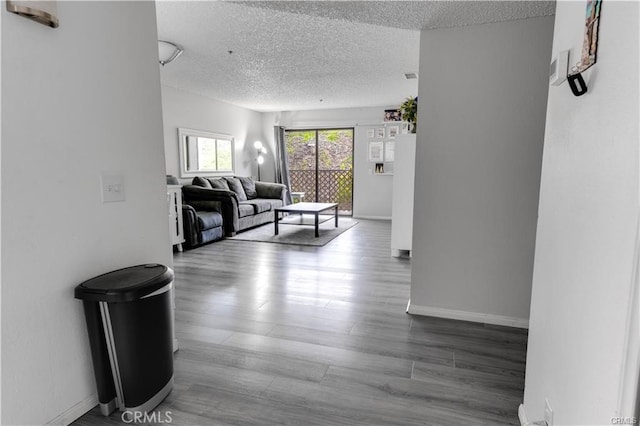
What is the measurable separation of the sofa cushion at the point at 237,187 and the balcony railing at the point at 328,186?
1833mm

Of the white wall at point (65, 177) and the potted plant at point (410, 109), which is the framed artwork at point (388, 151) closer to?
the potted plant at point (410, 109)

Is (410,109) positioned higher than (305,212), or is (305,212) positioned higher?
(410,109)

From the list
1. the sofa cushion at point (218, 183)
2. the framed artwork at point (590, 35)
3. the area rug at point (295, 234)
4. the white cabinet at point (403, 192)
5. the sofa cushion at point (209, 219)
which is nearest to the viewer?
the framed artwork at point (590, 35)

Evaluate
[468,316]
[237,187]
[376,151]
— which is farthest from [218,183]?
[468,316]

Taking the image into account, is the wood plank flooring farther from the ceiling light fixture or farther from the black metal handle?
the ceiling light fixture

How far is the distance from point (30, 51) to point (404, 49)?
128 inches

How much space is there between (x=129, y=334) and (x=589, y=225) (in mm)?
1709

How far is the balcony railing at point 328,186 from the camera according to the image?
8141mm

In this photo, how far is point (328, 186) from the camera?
27.2 ft

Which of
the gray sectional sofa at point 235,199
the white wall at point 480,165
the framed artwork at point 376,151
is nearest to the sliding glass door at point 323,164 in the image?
the framed artwork at point 376,151

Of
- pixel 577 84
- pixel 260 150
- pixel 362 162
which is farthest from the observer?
pixel 260 150

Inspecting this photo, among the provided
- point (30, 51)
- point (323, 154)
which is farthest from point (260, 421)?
point (323, 154)

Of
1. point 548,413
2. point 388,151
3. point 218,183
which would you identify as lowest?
point 548,413

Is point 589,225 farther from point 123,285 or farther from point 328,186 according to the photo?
point 328,186
